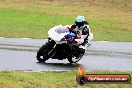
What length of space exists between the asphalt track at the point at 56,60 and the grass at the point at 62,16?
316cm

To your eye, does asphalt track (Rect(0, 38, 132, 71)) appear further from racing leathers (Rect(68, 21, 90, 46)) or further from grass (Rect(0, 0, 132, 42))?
grass (Rect(0, 0, 132, 42))

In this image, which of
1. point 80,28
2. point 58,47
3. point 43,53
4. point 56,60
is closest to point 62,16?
point 56,60

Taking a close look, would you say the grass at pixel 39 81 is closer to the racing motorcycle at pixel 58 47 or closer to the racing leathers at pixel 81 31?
the racing motorcycle at pixel 58 47

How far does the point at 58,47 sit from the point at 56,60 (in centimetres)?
113

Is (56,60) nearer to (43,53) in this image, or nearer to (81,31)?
(43,53)

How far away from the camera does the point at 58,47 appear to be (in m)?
16.5

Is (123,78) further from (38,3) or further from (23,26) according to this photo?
(38,3)

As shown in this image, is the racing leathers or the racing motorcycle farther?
the racing leathers

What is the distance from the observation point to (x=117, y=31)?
30969 millimetres

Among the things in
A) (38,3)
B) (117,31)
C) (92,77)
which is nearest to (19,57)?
(92,77)

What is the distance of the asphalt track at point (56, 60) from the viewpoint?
15727 mm

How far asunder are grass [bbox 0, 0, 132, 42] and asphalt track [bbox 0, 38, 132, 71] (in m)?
3.16

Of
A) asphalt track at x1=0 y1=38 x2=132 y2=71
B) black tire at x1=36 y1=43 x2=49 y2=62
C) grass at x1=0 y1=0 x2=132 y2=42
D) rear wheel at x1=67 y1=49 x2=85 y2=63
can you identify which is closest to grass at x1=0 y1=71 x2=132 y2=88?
asphalt track at x1=0 y1=38 x2=132 y2=71

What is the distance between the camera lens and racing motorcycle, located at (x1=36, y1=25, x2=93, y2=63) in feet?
53.6
